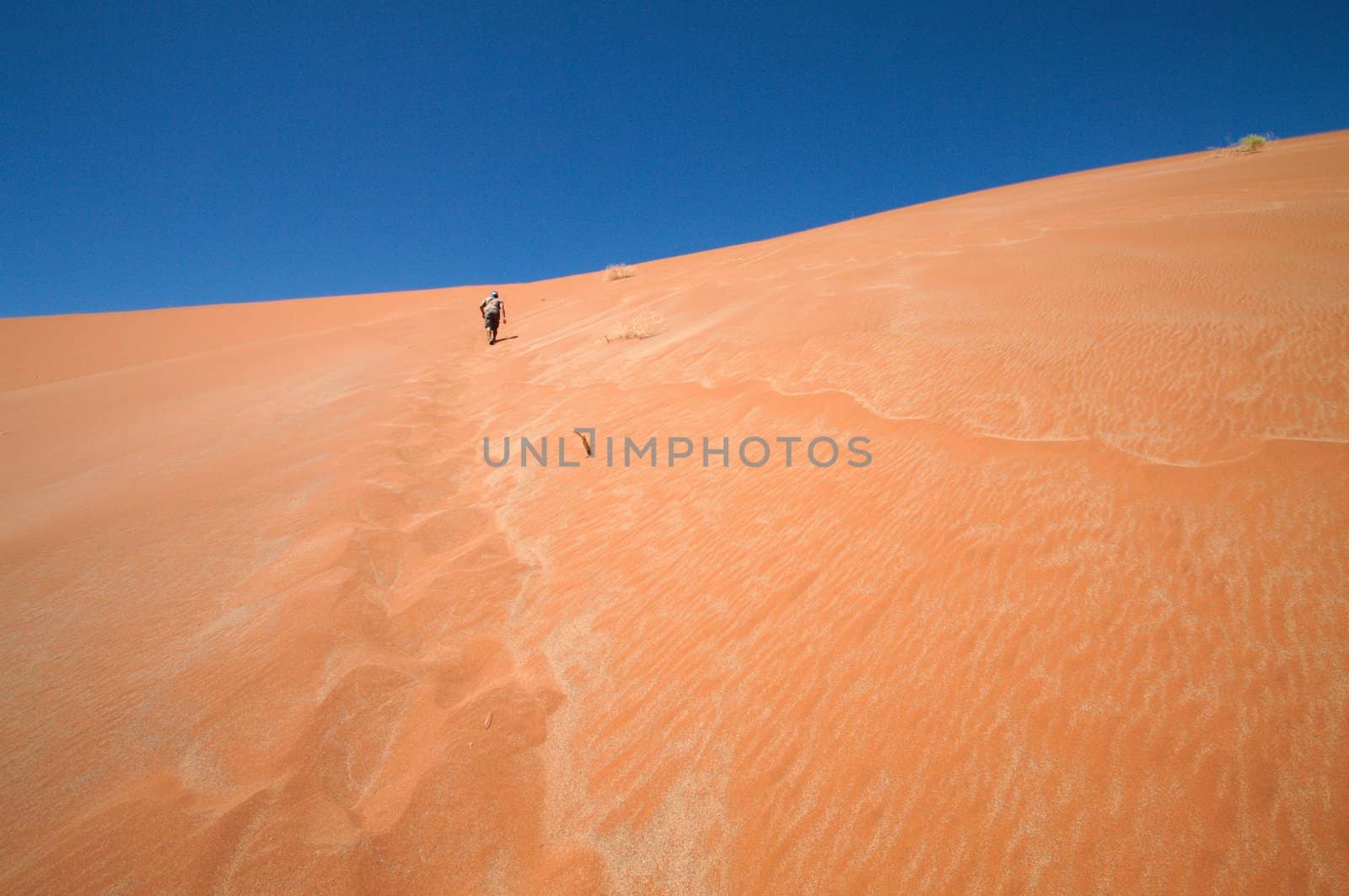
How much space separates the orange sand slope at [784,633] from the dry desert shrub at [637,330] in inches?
102

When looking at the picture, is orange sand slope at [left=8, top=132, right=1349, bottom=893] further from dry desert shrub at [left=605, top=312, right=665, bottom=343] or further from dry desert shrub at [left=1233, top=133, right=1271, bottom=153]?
dry desert shrub at [left=1233, top=133, right=1271, bottom=153]

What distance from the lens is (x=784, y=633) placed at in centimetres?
227

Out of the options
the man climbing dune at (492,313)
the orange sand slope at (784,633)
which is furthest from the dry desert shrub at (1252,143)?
the man climbing dune at (492,313)

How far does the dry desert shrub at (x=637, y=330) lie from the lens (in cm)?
729

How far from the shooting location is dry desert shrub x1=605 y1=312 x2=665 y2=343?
729 cm

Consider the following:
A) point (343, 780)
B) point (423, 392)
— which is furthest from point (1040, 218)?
point (343, 780)

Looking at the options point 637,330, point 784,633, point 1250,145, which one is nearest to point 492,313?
point 637,330

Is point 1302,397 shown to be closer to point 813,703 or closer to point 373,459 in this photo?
point 813,703

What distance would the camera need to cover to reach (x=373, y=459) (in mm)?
4684

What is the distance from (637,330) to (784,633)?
19.2 ft

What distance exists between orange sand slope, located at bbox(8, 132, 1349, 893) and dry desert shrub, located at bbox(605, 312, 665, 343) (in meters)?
2.59

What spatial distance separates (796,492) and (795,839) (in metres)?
1.88

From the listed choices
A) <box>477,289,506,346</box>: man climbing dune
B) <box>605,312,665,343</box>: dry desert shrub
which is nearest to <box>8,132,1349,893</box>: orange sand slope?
<box>605,312,665,343</box>: dry desert shrub

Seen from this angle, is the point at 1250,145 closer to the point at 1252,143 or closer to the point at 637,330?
the point at 1252,143
